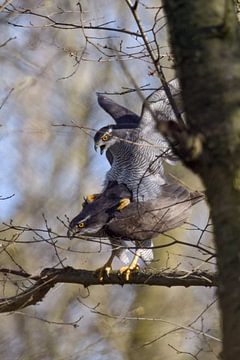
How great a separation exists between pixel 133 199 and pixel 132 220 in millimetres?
253

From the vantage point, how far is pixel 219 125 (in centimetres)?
217

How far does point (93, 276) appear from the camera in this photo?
172 inches

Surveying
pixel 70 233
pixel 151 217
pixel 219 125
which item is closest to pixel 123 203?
pixel 151 217

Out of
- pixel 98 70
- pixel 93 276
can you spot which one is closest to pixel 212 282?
pixel 93 276

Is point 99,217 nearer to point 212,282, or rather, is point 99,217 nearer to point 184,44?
point 212,282

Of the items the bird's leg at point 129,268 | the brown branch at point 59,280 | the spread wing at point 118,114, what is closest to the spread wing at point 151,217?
the bird's leg at point 129,268

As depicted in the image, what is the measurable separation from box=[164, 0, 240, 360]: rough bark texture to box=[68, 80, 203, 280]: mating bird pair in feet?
6.38

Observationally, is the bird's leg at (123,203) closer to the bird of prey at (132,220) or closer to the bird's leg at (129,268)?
the bird of prey at (132,220)

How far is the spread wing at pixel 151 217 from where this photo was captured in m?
4.52

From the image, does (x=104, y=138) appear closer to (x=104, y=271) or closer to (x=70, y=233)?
(x=70, y=233)

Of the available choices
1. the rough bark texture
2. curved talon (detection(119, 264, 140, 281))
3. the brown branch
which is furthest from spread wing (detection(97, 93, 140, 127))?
the rough bark texture

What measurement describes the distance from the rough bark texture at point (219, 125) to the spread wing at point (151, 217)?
2.17 metres

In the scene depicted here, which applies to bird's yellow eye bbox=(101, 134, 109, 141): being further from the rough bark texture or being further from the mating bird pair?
the rough bark texture

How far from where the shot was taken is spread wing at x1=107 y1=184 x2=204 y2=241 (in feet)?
14.8
